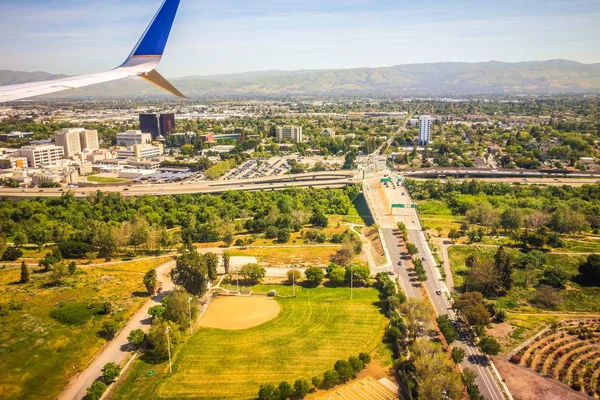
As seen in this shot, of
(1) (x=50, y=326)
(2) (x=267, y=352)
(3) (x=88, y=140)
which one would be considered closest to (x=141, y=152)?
(3) (x=88, y=140)

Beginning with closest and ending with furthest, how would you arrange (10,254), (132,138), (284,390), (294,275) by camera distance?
1. (284,390)
2. (294,275)
3. (10,254)
4. (132,138)

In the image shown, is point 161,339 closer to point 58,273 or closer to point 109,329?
point 109,329

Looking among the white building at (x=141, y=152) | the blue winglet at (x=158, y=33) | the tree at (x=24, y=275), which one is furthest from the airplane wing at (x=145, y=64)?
the white building at (x=141, y=152)

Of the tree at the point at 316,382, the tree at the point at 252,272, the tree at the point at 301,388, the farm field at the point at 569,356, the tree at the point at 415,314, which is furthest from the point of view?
the tree at the point at 252,272

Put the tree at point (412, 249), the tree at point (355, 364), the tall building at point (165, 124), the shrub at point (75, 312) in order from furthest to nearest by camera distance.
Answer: the tall building at point (165, 124)
the tree at point (412, 249)
the shrub at point (75, 312)
the tree at point (355, 364)

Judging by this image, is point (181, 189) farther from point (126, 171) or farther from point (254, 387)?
point (254, 387)

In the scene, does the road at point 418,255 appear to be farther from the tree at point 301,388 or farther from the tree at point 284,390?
the tree at point 284,390

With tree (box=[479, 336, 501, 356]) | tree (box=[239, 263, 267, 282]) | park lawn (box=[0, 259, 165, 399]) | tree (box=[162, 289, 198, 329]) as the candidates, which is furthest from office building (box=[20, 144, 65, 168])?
Result: tree (box=[479, 336, 501, 356])

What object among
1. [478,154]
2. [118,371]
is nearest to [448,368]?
[118,371]
